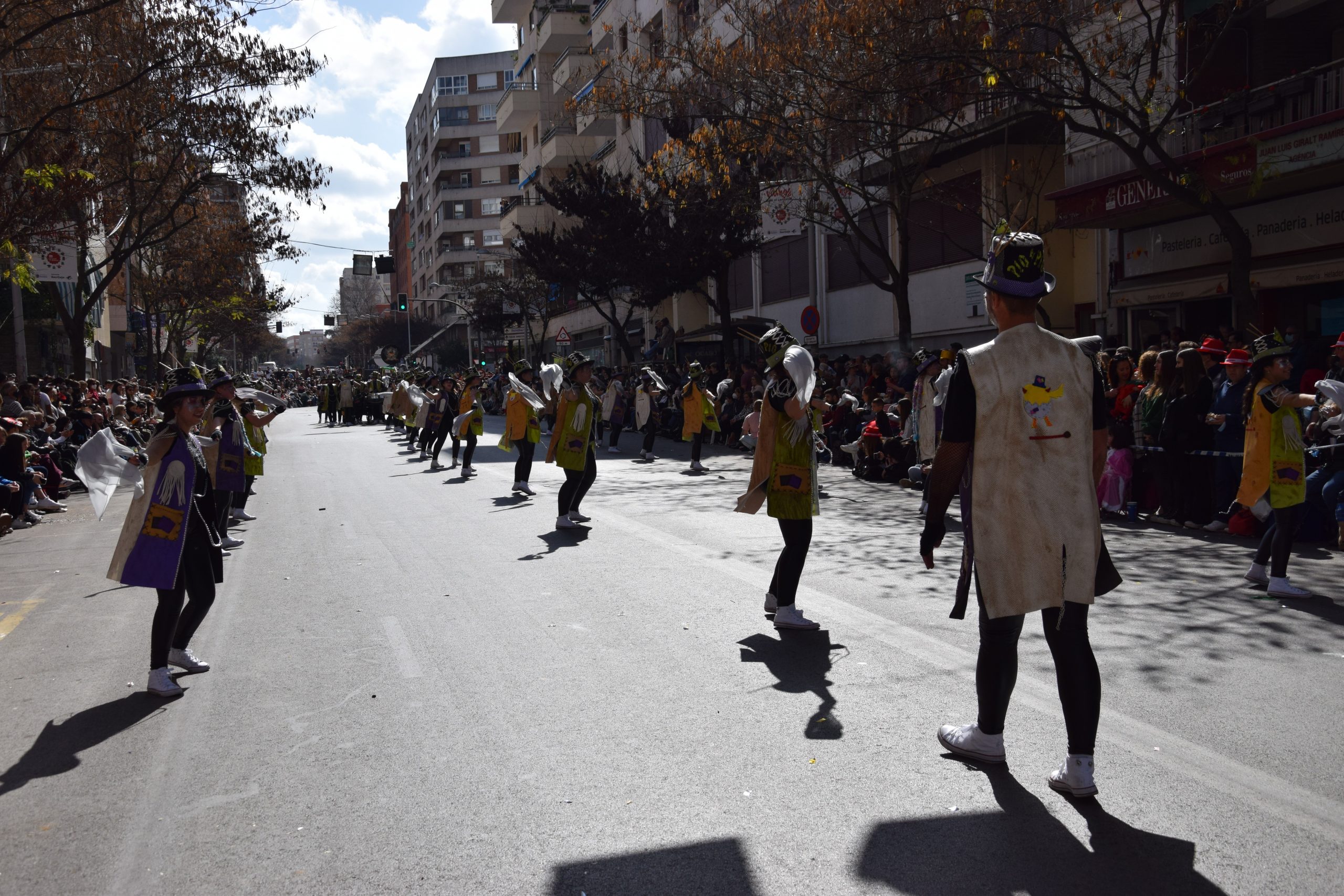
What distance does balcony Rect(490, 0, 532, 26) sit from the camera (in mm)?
60688

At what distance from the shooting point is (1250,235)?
64.0 feet

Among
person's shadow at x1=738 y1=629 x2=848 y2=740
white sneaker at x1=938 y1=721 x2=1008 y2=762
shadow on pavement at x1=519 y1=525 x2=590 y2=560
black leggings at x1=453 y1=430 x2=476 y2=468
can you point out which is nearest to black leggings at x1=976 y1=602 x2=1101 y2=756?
white sneaker at x1=938 y1=721 x2=1008 y2=762

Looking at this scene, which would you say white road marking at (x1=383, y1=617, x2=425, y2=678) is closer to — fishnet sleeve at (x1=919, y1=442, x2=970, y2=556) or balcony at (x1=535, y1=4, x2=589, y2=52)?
fishnet sleeve at (x1=919, y1=442, x2=970, y2=556)

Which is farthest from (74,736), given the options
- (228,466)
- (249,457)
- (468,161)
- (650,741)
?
(468,161)

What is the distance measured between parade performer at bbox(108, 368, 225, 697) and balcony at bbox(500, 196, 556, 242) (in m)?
45.9

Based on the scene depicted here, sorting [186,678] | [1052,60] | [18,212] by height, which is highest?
[1052,60]

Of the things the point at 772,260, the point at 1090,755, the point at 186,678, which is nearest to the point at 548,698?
the point at 186,678

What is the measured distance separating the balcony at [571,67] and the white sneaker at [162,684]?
140ft

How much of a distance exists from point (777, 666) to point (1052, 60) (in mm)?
14010

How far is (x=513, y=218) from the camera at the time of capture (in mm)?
56406

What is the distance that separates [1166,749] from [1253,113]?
56.0ft

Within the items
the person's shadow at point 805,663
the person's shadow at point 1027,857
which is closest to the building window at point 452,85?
the person's shadow at point 805,663

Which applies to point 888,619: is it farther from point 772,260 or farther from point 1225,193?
point 772,260

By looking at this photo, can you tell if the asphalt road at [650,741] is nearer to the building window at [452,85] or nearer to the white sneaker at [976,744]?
the white sneaker at [976,744]
